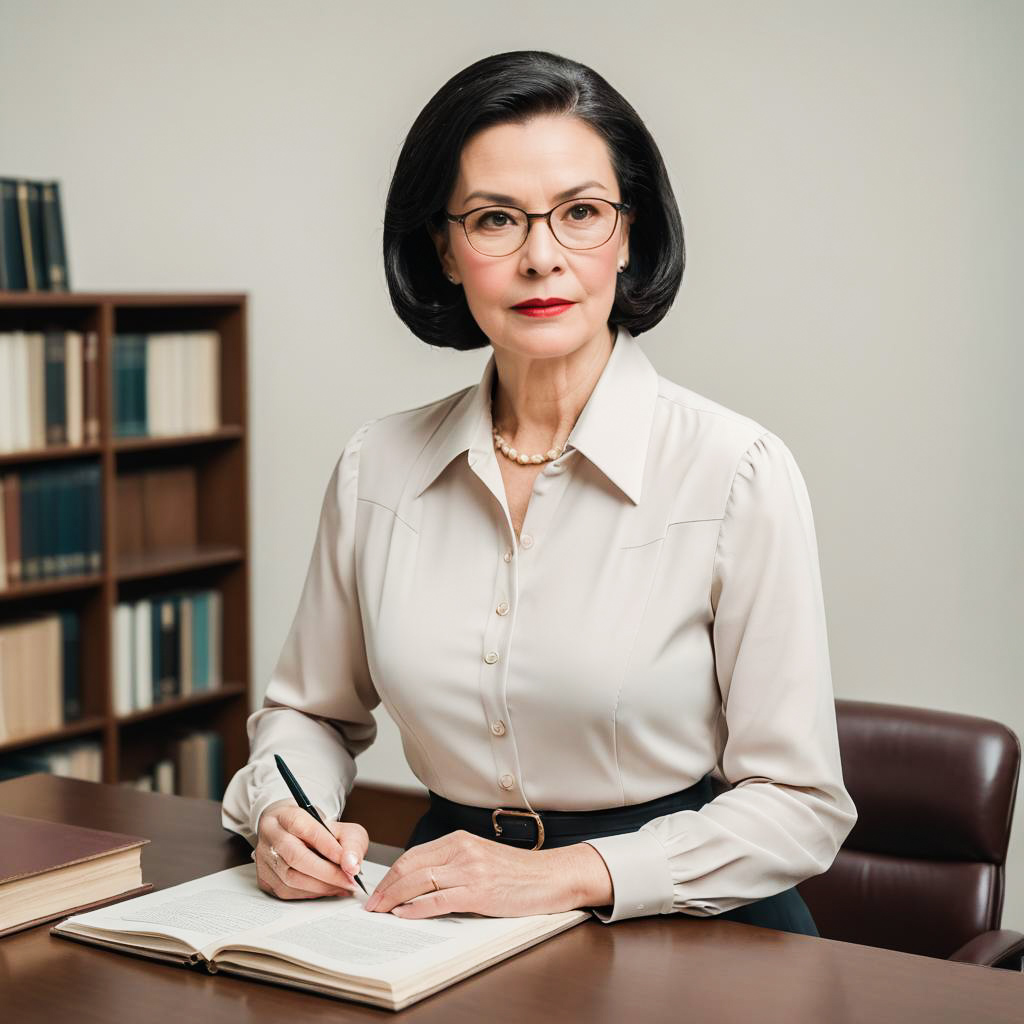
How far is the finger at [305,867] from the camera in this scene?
1.42 m

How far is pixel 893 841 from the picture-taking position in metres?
2.13

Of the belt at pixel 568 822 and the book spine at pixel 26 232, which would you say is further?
the book spine at pixel 26 232

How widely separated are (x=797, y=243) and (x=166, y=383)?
192 centimetres

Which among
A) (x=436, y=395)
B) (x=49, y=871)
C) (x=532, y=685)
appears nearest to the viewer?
(x=49, y=871)

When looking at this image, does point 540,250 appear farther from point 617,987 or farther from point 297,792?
point 617,987

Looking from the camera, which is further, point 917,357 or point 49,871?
point 917,357

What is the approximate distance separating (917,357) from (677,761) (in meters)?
2.15

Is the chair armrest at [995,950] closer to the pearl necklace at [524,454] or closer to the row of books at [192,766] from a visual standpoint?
the pearl necklace at [524,454]

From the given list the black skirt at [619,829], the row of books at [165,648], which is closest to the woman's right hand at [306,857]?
the black skirt at [619,829]

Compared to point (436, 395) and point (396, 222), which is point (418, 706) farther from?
point (436, 395)

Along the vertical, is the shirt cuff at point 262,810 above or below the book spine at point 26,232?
below

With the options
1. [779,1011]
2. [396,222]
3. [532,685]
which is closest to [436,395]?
[396,222]

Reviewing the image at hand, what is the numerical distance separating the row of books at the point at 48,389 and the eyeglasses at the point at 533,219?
96.6 inches

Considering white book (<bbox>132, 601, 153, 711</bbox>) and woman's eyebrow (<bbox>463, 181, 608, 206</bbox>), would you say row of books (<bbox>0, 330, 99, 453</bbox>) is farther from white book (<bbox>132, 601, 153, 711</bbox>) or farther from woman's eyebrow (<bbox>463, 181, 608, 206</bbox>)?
woman's eyebrow (<bbox>463, 181, 608, 206</bbox>)
